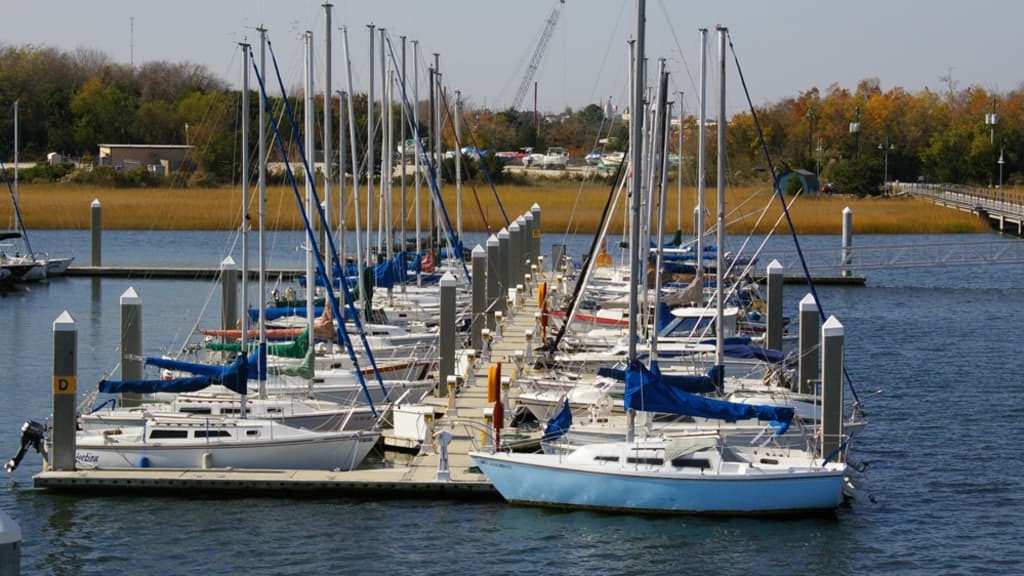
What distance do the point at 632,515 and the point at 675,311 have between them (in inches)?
535

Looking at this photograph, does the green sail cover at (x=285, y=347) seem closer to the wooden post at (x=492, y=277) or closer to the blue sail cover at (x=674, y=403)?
the blue sail cover at (x=674, y=403)

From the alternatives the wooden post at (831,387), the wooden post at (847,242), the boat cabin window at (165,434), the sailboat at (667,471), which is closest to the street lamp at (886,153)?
the wooden post at (847,242)

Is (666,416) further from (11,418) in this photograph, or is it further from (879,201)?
(879,201)

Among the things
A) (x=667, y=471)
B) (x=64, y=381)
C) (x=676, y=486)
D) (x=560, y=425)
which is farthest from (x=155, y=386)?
(x=676, y=486)

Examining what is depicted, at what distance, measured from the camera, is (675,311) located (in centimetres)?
4059

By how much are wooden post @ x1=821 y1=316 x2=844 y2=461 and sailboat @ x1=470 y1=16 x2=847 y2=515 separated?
49 centimetres

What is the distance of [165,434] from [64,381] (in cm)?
224

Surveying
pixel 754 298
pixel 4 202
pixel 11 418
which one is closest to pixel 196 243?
pixel 4 202

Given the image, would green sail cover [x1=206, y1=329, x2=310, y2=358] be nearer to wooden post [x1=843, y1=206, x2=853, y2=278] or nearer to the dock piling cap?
the dock piling cap

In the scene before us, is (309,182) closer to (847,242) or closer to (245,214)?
(245,214)

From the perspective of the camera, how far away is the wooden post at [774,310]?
39.9m

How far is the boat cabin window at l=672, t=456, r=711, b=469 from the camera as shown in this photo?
27.1 metres

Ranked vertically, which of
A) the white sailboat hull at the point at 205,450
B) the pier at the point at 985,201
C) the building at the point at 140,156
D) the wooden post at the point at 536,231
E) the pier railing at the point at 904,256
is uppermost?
the building at the point at 140,156

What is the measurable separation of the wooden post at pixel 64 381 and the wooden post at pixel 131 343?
12.5 feet
